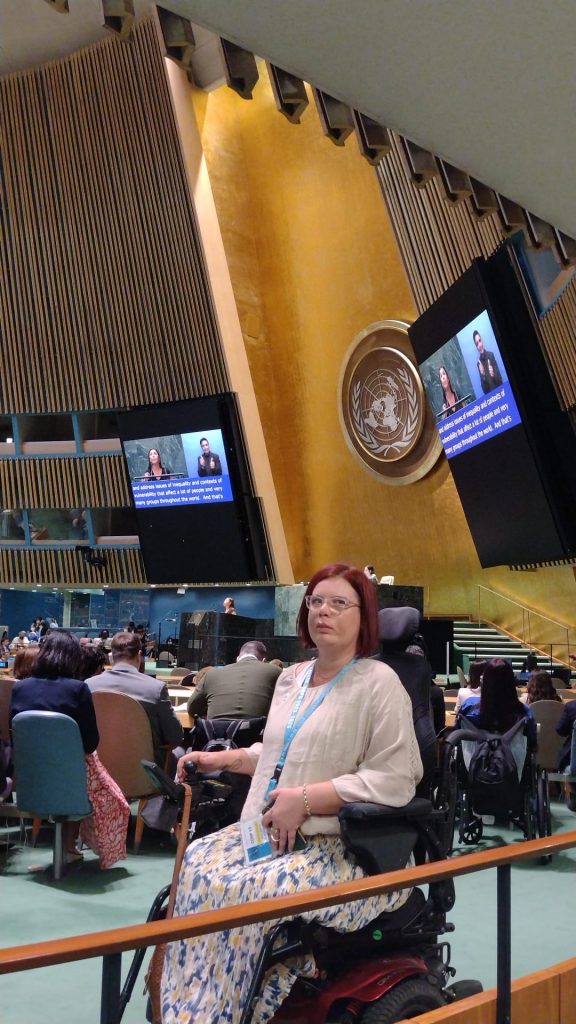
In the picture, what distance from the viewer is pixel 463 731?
5.20 m

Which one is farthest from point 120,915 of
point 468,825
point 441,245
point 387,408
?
point 387,408

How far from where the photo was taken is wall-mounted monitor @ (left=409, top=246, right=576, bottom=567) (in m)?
9.83

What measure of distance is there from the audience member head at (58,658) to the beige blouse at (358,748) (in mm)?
2373

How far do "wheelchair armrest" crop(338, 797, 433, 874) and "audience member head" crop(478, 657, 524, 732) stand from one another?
9.56 ft

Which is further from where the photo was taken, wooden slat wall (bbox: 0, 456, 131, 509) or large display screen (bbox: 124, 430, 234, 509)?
wooden slat wall (bbox: 0, 456, 131, 509)

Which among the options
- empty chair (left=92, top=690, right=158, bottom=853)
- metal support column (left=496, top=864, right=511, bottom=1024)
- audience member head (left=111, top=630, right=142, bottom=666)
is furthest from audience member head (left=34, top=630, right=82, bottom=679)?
metal support column (left=496, top=864, right=511, bottom=1024)

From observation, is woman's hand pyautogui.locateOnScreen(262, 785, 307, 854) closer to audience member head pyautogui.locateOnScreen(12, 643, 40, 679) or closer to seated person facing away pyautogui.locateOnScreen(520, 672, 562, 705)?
audience member head pyautogui.locateOnScreen(12, 643, 40, 679)

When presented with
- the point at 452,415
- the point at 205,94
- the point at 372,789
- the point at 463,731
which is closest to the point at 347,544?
the point at 452,415

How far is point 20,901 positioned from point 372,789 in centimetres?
239

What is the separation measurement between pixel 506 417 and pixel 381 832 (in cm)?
829

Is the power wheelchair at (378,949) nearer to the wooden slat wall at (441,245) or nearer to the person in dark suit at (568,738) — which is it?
the person in dark suit at (568,738)

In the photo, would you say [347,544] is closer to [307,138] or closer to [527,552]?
[527,552]

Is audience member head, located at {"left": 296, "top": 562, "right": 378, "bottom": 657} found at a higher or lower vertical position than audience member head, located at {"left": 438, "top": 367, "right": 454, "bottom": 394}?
lower

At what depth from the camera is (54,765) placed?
4359 mm
